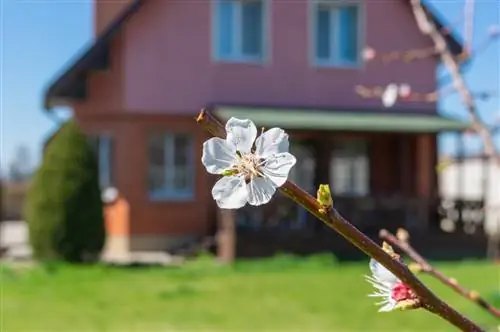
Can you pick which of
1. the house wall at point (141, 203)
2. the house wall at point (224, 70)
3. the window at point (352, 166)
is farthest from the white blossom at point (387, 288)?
the window at point (352, 166)

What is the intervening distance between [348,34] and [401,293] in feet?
33.1

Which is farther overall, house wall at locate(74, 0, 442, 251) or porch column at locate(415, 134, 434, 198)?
porch column at locate(415, 134, 434, 198)

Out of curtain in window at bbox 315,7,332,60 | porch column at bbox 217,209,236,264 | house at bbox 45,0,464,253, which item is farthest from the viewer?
curtain in window at bbox 315,7,332,60

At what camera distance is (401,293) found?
0.64 m

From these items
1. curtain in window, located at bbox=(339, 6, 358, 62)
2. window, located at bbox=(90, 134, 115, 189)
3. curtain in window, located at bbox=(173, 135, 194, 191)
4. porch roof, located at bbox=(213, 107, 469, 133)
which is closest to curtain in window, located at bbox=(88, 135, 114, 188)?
window, located at bbox=(90, 134, 115, 189)

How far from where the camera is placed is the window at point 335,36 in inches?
407

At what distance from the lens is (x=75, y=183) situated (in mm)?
8461

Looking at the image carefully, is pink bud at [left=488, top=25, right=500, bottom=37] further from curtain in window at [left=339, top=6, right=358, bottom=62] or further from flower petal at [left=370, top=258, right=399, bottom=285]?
curtain in window at [left=339, top=6, right=358, bottom=62]

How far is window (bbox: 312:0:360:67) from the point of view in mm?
10336

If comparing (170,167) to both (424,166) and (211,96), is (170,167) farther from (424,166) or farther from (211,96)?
(424,166)

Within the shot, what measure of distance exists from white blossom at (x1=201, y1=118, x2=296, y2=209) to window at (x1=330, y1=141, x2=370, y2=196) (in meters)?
10.8

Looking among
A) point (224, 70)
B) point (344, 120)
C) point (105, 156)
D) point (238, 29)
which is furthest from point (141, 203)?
point (344, 120)

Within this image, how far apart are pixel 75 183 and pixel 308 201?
811 cm

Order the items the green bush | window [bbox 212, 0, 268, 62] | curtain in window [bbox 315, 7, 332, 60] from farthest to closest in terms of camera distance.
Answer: curtain in window [bbox 315, 7, 332, 60] < window [bbox 212, 0, 268, 62] < the green bush
